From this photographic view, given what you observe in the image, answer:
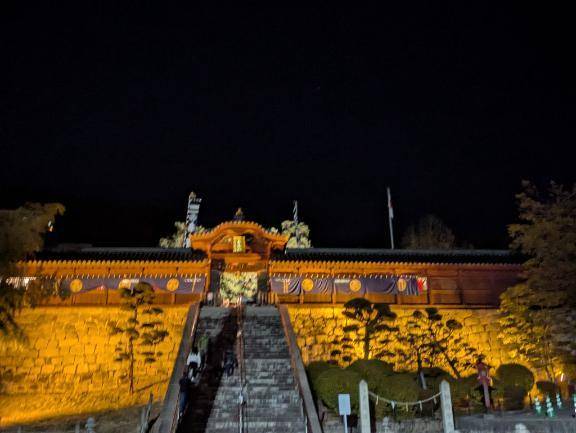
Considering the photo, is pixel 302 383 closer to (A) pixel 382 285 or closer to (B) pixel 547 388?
(B) pixel 547 388

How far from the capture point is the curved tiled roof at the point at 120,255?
24969 millimetres

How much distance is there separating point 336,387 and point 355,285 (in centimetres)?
1164

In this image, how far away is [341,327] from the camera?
23.7 metres

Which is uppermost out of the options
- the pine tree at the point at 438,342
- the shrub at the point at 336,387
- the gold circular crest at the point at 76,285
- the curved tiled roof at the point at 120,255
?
the curved tiled roof at the point at 120,255

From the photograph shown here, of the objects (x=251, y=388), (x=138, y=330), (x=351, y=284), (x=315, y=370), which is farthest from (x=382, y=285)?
(x=251, y=388)

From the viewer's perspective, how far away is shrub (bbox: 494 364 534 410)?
17047 mm

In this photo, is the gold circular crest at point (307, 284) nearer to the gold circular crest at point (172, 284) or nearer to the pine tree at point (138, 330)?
the gold circular crest at point (172, 284)

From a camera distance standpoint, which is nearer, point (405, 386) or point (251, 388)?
point (405, 386)

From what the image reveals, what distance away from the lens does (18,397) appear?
62.8 feet

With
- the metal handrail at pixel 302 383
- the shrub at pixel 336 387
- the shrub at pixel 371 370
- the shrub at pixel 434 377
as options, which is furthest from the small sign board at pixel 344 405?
the shrub at pixel 434 377

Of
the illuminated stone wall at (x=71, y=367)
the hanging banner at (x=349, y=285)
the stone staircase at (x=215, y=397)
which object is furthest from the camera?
the hanging banner at (x=349, y=285)

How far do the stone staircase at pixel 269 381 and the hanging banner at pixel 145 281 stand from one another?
16.9ft

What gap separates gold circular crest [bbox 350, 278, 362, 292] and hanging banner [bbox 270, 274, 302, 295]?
2.70 metres

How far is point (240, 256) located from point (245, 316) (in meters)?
4.94
